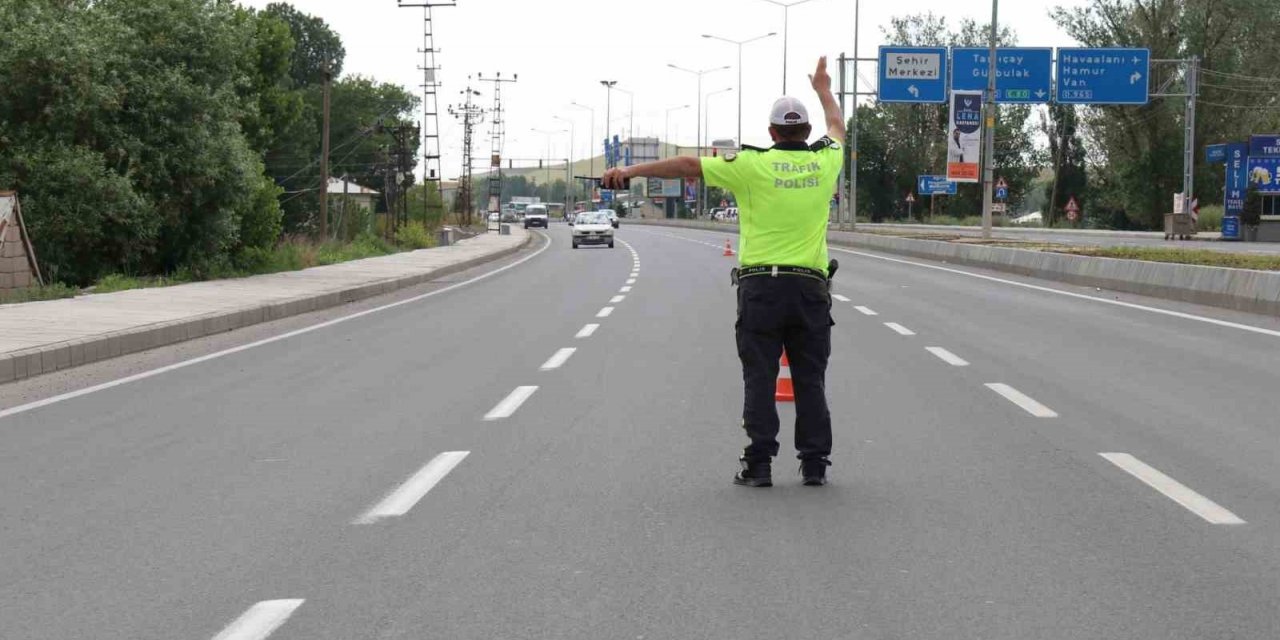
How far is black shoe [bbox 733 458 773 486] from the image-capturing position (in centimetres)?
691

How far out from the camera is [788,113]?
274 inches

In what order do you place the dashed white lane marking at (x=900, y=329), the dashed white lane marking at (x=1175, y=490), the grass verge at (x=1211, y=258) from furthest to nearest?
the grass verge at (x=1211, y=258)
the dashed white lane marking at (x=900, y=329)
the dashed white lane marking at (x=1175, y=490)

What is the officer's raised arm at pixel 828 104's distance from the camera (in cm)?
732

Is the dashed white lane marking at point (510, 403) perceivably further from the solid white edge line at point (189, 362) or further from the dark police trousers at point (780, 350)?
the solid white edge line at point (189, 362)

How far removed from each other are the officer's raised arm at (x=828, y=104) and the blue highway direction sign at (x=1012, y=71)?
42251mm

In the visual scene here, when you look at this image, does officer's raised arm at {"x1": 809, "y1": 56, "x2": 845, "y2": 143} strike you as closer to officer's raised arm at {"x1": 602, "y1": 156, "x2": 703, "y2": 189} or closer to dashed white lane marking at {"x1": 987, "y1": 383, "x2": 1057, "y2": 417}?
officer's raised arm at {"x1": 602, "y1": 156, "x2": 703, "y2": 189}

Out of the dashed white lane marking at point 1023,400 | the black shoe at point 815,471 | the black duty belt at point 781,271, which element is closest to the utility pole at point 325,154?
the dashed white lane marking at point 1023,400

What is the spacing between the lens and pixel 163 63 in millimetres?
24141

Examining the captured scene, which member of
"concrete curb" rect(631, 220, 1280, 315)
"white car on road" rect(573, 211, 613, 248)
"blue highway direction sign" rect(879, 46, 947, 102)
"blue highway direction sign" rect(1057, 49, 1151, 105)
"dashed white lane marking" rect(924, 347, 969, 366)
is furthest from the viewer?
"white car on road" rect(573, 211, 613, 248)

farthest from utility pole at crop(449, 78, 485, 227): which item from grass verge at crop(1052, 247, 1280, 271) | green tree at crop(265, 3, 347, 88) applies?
grass verge at crop(1052, 247, 1280, 271)

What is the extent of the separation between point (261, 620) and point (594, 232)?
50.1m

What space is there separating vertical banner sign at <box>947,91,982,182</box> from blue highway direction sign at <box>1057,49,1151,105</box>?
6.91 metres

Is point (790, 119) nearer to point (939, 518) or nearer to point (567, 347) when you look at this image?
point (939, 518)

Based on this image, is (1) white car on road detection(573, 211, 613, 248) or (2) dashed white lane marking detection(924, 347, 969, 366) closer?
(2) dashed white lane marking detection(924, 347, 969, 366)
